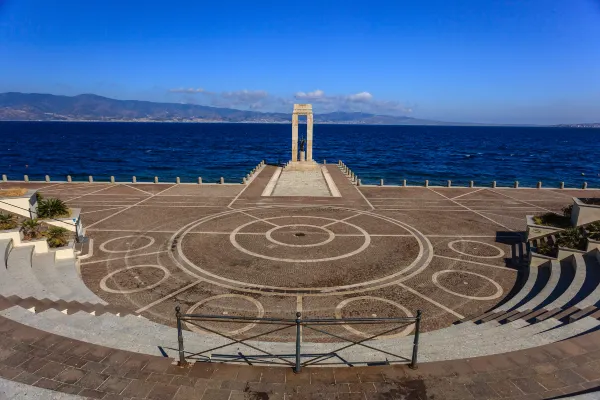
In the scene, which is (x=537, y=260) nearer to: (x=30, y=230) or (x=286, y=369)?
(x=286, y=369)

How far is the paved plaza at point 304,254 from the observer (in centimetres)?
1477

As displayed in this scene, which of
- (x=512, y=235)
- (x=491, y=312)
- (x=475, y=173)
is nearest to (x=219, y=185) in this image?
(x=512, y=235)

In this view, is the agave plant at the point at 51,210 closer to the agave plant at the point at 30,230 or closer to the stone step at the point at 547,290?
the agave plant at the point at 30,230

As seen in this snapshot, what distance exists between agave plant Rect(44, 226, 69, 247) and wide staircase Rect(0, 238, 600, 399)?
277 inches

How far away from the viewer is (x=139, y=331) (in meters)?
10.3

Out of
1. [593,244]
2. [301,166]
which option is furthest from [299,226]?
[301,166]

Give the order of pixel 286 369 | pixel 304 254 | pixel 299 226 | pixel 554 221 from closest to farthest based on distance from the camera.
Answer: pixel 286 369 → pixel 304 254 → pixel 554 221 → pixel 299 226

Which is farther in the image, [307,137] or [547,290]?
[307,137]

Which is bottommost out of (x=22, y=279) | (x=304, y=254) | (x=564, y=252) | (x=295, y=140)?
(x=304, y=254)

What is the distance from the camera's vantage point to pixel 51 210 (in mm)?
20359

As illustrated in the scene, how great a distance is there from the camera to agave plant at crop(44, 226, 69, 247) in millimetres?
17812

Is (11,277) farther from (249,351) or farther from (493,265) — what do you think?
(493,265)

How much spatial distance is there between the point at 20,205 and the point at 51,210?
1508mm

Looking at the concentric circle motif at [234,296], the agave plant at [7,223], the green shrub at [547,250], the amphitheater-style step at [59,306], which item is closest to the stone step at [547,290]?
the green shrub at [547,250]
